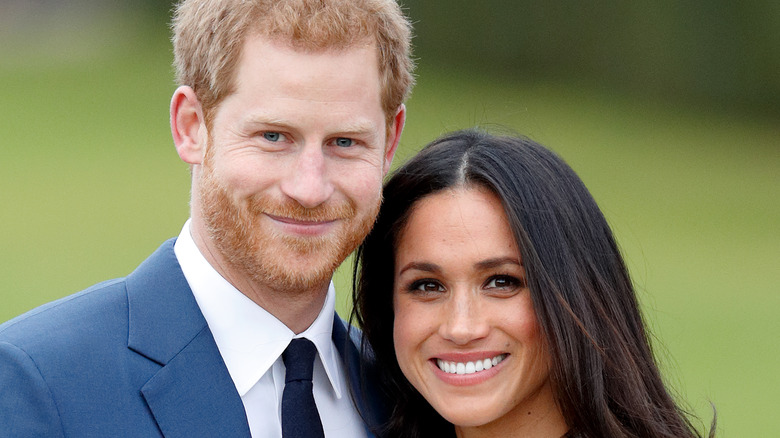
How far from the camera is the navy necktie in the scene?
306 cm

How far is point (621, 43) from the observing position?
25328 millimetres

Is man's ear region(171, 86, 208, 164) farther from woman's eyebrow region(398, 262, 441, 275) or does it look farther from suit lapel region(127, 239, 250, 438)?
woman's eyebrow region(398, 262, 441, 275)

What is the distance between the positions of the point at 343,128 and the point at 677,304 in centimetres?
1462

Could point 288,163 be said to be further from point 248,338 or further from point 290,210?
point 248,338

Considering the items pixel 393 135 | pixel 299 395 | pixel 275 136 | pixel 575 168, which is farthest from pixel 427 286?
pixel 575 168

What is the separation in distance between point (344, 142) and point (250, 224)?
1.22ft

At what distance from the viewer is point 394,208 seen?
360 cm

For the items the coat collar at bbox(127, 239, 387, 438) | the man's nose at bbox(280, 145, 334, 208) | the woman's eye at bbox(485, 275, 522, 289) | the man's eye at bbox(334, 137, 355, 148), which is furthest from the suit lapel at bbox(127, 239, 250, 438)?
the woman's eye at bbox(485, 275, 522, 289)

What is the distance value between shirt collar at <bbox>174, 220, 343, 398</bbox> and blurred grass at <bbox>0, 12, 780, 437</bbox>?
965 cm

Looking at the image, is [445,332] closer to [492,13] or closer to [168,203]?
[168,203]

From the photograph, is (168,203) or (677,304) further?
(168,203)

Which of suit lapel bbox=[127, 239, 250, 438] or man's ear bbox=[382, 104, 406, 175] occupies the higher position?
man's ear bbox=[382, 104, 406, 175]

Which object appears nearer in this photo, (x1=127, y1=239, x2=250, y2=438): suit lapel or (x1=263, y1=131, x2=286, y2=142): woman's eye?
(x1=127, y1=239, x2=250, y2=438): suit lapel

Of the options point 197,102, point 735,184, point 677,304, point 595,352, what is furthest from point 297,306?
point 735,184
